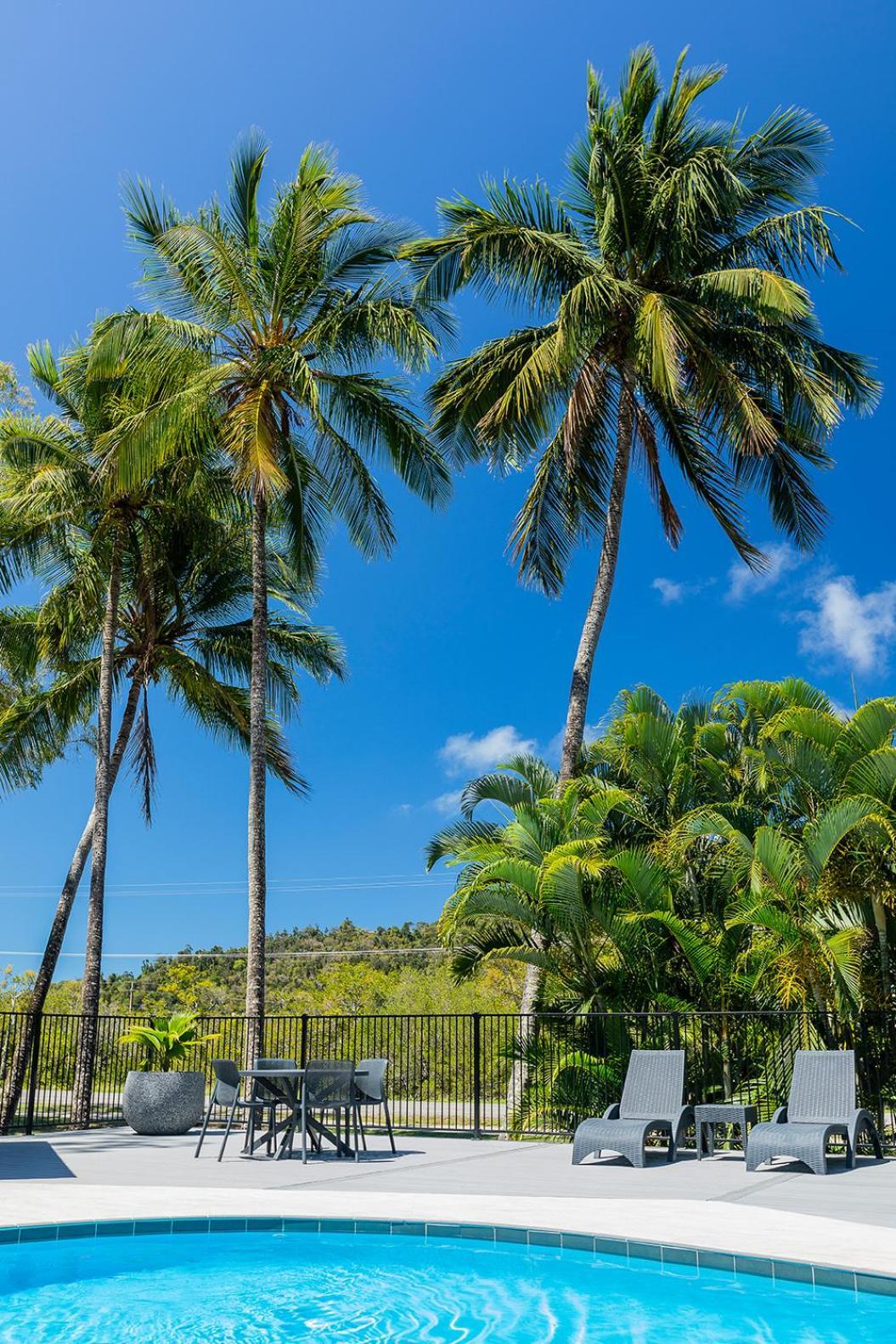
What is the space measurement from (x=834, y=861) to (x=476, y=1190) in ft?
20.3

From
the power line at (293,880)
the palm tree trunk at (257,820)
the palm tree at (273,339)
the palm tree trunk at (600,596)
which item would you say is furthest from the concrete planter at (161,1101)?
the power line at (293,880)

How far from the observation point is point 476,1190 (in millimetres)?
8914

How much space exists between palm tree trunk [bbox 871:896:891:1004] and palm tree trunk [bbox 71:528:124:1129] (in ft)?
32.8

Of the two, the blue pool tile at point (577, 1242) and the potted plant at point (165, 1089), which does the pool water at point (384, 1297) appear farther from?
the potted plant at point (165, 1089)

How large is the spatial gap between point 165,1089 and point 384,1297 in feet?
23.8

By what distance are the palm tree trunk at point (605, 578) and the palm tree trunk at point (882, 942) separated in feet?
16.2

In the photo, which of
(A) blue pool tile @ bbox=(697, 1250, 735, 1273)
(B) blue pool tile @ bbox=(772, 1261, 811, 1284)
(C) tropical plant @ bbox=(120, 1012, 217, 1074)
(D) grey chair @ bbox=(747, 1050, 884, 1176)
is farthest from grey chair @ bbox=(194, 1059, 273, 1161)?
(B) blue pool tile @ bbox=(772, 1261, 811, 1284)

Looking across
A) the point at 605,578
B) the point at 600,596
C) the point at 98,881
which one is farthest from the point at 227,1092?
the point at 605,578

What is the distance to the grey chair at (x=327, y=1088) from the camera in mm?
10398

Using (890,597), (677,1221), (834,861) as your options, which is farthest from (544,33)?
(890,597)

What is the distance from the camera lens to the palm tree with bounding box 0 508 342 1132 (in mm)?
20266

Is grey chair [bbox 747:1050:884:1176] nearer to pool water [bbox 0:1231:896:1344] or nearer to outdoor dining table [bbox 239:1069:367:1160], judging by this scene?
pool water [bbox 0:1231:896:1344]

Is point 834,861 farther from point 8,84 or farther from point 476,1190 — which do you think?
point 8,84

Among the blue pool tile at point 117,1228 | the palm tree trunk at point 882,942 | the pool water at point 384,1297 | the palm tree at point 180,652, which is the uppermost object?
the palm tree at point 180,652
